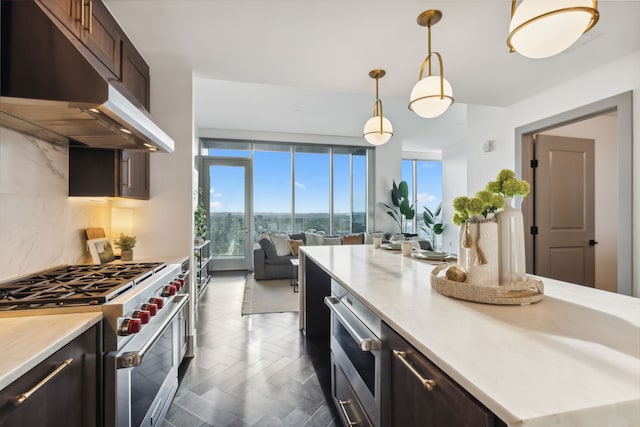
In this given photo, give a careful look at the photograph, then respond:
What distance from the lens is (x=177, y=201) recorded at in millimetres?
2562

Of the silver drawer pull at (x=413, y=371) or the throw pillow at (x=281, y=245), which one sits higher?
the silver drawer pull at (x=413, y=371)

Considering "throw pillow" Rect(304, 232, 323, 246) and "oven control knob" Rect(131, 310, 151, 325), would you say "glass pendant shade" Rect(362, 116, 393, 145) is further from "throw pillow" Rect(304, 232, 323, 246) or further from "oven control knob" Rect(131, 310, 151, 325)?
"throw pillow" Rect(304, 232, 323, 246)

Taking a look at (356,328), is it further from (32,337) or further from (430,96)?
(430,96)

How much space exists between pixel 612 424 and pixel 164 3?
2.49 m

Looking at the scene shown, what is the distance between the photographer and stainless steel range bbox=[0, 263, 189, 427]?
1128 mm

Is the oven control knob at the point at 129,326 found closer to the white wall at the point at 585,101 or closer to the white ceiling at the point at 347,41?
the white ceiling at the point at 347,41

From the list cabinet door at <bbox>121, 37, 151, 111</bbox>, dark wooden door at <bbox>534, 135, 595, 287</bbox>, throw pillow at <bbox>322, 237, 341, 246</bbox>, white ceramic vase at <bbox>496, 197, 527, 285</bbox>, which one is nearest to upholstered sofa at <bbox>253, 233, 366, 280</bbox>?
throw pillow at <bbox>322, 237, 341, 246</bbox>

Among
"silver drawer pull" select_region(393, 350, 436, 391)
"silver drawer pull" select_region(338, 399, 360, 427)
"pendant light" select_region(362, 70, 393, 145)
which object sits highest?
"pendant light" select_region(362, 70, 393, 145)

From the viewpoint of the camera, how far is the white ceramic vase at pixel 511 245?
3.77ft

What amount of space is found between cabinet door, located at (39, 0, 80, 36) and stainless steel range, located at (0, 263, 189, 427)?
3.83 feet

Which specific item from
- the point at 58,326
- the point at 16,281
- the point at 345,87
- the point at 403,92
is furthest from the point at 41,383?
the point at 403,92

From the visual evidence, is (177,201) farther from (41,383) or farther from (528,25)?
(528,25)

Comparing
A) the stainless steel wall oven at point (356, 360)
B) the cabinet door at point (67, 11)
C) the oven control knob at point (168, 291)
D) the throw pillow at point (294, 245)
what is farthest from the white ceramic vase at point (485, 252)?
the throw pillow at point (294, 245)

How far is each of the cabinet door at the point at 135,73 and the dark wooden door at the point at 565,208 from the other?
4.05 meters
